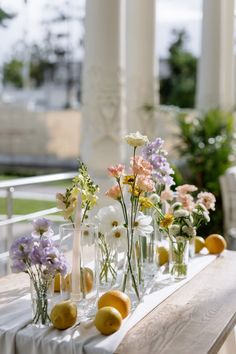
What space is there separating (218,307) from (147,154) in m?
0.54

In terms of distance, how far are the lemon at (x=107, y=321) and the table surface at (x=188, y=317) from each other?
0.04m

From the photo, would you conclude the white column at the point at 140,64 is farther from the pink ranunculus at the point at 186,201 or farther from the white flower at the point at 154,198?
the white flower at the point at 154,198

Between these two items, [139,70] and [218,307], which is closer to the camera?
[218,307]

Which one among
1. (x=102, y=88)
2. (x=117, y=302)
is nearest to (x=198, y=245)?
(x=117, y=302)

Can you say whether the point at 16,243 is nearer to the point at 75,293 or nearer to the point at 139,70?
the point at 75,293

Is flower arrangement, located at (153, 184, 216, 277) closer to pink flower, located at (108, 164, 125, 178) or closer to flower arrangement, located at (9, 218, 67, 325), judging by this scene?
pink flower, located at (108, 164, 125, 178)

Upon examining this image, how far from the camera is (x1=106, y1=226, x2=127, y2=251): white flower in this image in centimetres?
177

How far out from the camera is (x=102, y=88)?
441 centimetres

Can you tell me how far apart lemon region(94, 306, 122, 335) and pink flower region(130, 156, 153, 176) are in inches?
16.8

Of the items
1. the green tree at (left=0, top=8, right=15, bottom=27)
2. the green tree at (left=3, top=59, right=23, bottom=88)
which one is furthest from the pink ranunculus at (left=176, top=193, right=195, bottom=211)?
the green tree at (left=3, top=59, right=23, bottom=88)

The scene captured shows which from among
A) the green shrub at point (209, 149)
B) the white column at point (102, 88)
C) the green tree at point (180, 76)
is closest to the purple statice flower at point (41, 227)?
the white column at point (102, 88)

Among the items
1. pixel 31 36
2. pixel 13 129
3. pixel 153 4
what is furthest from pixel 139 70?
pixel 31 36

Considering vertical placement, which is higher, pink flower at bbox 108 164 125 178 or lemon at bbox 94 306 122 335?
pink flower at bbox 108 164 125 178

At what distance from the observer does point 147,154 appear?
1.93 metres
